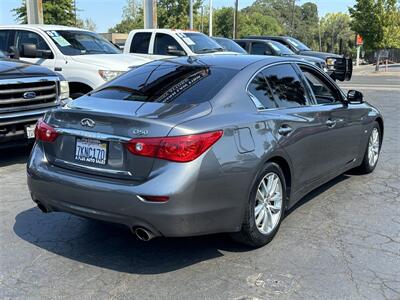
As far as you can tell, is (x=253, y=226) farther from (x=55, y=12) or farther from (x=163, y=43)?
(x=55, y=12)

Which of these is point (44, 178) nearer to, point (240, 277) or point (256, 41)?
point (240, 277)

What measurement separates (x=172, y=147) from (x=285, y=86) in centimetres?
177

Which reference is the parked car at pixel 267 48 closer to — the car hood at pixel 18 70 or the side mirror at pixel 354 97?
the car hood at pixel 18 70

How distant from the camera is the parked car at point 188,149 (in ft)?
11.6

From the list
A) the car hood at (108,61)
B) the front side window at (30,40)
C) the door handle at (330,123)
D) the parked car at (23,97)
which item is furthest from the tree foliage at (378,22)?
the door handle at (330,123)

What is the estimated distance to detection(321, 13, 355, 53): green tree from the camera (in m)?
92.1

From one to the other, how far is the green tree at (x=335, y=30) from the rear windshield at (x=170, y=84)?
8416cm

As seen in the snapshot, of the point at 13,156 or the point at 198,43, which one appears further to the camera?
the point at 198,43

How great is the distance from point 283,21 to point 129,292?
448 ft

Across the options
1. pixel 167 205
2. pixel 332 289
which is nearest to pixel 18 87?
pixel 167 205

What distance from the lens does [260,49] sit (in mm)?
18250

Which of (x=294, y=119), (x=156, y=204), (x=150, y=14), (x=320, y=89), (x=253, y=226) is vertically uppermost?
(x=150, y=14)

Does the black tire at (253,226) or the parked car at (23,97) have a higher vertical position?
the parked car at (23,97)

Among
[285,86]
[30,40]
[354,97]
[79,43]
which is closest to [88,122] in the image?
[285,86]
